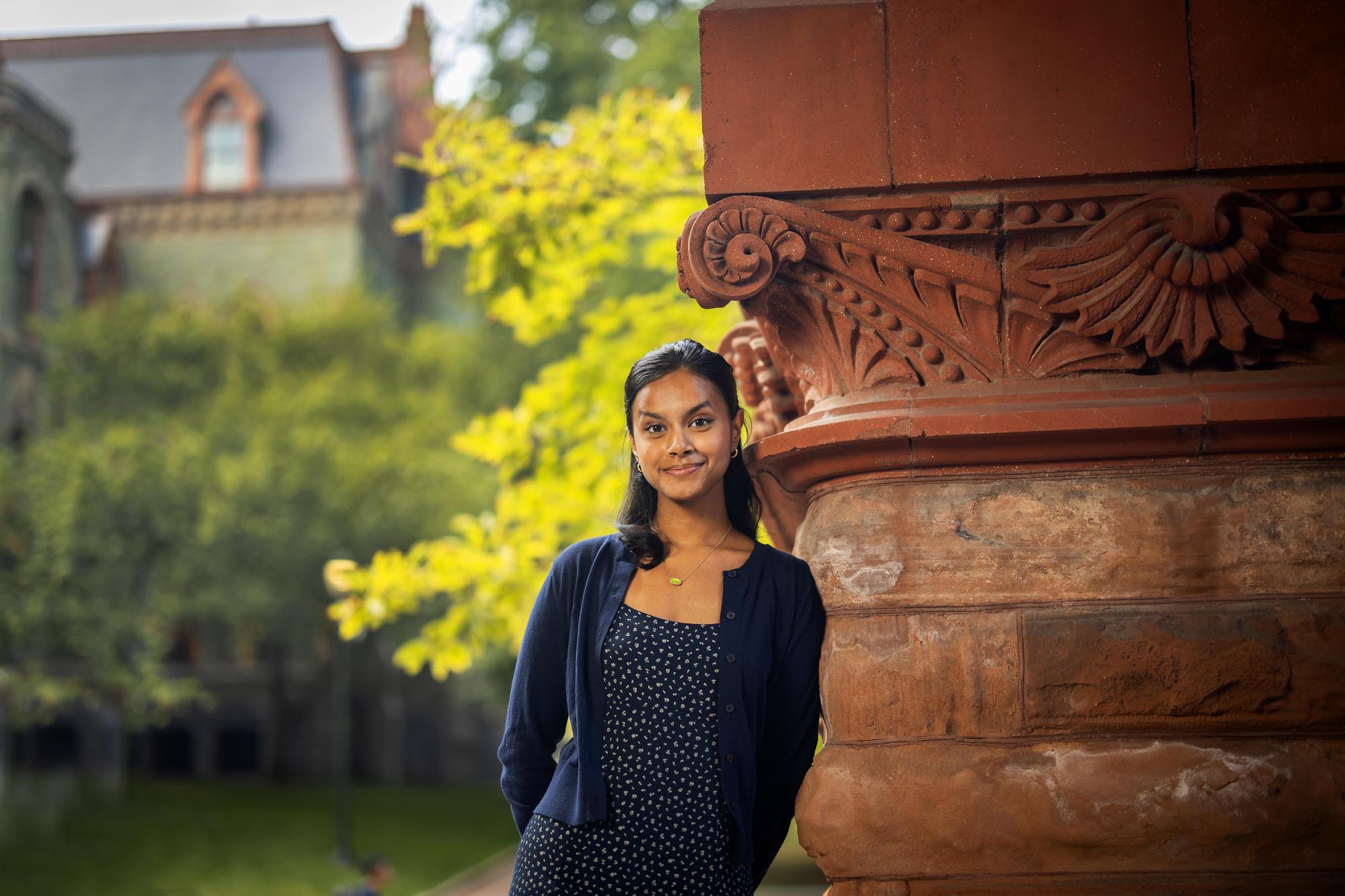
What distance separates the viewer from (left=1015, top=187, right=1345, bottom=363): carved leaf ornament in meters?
3.09

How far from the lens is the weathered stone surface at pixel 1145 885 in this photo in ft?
9.49

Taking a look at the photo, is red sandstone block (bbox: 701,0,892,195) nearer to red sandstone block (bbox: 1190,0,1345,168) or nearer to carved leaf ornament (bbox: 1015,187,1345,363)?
carved leaf ornament (bbox: 1015,187,1345,363)

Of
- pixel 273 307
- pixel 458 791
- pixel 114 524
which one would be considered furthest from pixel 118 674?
pixel 273 307

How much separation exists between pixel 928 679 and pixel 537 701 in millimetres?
853

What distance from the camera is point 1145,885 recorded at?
2.92 meters

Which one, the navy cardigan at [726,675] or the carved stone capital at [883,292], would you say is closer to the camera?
the navy cardigan at [726,675]

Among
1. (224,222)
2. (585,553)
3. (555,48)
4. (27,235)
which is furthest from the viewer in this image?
(224,222)

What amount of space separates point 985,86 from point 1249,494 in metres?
1.07

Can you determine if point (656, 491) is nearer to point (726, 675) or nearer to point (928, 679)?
point (726, 675)

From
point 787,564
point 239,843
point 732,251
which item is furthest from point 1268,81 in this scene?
point 239,843

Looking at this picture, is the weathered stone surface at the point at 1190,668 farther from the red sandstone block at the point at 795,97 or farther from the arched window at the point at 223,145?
the arched window at the point at 223,145

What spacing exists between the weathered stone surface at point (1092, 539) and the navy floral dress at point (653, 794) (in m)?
0.38

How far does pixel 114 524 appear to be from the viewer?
2444 cm

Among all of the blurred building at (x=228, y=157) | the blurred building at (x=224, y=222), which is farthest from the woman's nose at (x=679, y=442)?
the blurred building at (x=228, y=157)
